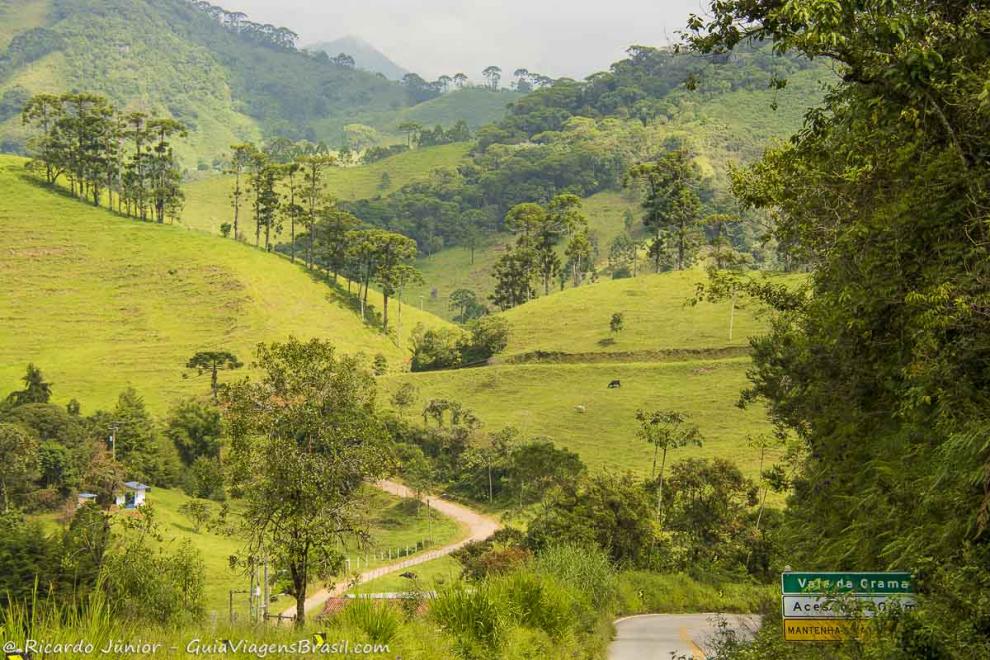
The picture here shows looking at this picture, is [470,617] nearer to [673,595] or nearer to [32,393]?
[673,595]

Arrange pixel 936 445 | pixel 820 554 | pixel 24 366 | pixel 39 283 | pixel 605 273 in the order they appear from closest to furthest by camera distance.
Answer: pixel 936 445 → pixel 820 554 → pixel 24 366 → pixel 39 283 → pixel 605 273

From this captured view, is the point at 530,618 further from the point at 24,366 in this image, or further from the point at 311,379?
the point at 24,366

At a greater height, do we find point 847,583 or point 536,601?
point 847,583

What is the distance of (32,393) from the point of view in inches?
3093

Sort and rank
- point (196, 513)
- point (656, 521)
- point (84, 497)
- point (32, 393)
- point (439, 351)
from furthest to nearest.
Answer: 1. point (439, 351)
2. point (32, 393)
3. point (196, 513)
4. point (84, 497)
5. point (656, 521)

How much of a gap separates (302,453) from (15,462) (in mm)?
45580

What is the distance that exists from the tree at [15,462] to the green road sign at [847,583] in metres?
60.1

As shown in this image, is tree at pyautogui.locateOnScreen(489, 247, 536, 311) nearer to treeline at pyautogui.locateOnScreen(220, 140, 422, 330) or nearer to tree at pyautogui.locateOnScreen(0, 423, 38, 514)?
treeline at pyautogui.locateOnScreen(220, 140, 422, 330)

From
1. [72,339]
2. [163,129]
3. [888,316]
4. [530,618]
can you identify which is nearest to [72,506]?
[72,339]

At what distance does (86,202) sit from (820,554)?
13656 centimetres

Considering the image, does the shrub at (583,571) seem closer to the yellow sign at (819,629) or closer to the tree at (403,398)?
the yellow sign at (819,629)

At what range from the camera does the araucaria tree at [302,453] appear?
73.8 feet

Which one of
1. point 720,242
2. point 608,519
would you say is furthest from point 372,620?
point 720,242

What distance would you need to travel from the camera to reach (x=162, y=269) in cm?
11825
